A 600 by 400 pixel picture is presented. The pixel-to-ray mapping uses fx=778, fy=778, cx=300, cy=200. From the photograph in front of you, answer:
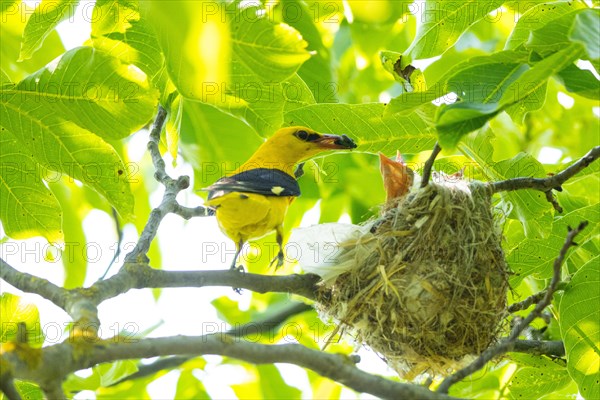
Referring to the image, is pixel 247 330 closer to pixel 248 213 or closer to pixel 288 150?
pixel 248 213

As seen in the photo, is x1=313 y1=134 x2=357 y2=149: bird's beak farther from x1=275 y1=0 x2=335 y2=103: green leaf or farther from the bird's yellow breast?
the bird's yellow breast

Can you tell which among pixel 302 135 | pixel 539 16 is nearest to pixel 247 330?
pixel 302 135

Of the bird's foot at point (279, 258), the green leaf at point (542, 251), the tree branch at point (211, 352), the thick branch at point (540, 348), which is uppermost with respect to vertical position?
the bird's foot at point (279, 258)

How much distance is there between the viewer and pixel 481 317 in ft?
13.1

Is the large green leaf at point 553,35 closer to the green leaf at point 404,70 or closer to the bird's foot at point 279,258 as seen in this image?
the green leaf at point 404,70

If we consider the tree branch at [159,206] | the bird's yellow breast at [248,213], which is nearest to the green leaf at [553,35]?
the tree branch at [159,206]

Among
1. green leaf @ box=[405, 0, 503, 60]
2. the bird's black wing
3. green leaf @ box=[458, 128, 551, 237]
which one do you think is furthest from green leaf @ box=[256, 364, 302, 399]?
green leaf @ box=[405, 0, 503, 60]

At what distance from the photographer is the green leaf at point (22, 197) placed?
11.5ft

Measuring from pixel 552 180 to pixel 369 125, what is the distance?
0.94m

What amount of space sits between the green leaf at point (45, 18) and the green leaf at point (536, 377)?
9.72 feet

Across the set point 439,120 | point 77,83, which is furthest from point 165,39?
point 439,120

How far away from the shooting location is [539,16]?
3.52 metres

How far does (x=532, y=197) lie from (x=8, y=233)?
8.24ft

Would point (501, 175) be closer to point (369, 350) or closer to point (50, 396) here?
point (369, 350)
